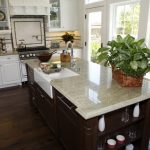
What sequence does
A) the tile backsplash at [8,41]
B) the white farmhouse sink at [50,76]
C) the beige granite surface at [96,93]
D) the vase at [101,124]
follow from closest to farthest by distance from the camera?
the beige granite surface at [96,93]
the vase at [101,124]
the white farmhouse sink at [50,76]
the tile backsplash at [8,41]

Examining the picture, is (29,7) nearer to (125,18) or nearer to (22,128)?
(125,18)

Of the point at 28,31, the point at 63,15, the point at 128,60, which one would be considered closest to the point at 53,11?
the point at 63,15

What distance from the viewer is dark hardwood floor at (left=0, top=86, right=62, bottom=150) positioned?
95.6 inches

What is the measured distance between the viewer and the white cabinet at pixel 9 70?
4.34 meters

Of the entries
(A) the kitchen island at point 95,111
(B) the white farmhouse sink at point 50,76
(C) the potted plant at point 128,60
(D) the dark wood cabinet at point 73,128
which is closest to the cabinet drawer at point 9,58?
(B) the white farmhouse sink at point 50,76

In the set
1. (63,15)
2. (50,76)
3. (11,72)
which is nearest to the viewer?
(50,76)

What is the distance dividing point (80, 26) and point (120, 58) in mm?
3971

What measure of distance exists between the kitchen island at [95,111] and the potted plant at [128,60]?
12cm

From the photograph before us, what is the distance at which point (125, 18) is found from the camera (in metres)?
3.91

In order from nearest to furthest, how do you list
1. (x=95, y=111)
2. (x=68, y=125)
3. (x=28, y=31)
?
(x=95, y=111)
(x=68, y=125)
(x=28, y=31)

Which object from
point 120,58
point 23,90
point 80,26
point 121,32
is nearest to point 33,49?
point 23,90

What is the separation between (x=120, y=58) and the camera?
175 centimetres

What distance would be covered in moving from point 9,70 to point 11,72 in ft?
0.25

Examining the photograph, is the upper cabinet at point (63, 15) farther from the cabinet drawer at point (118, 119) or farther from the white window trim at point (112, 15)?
the cabinet drawer at point (118, 119)
